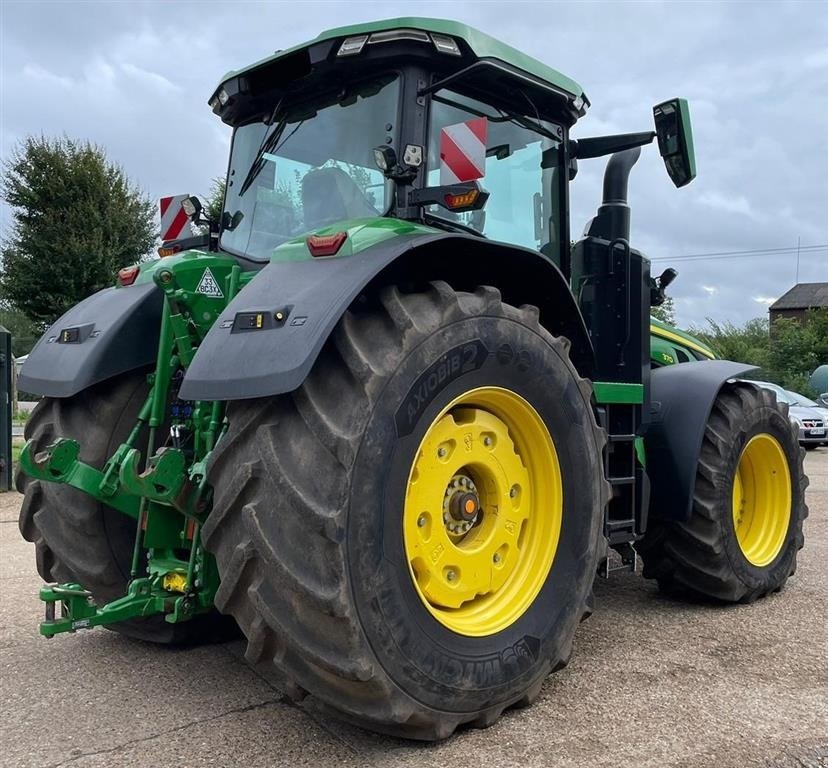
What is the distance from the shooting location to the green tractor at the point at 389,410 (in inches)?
93.6

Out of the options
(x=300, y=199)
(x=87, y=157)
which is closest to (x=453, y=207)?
(x=300, y=199)

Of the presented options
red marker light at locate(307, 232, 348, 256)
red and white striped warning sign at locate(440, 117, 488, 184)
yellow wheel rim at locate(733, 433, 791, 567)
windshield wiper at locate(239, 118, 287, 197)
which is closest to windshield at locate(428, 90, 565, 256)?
red and white striped warning sign at locate(440, 117, 488, 184)

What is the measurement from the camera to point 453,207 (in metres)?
2.96

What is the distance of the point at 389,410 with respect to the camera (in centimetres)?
244

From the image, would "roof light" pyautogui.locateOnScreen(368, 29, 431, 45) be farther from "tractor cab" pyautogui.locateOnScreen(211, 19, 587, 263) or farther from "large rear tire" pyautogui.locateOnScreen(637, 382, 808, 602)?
"large rear tire" pyautogui.locateOnScreen(637, 382, 808, 602)

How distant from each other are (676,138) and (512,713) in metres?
2.67

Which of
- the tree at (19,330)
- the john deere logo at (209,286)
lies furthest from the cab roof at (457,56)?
the tree at (19,330)

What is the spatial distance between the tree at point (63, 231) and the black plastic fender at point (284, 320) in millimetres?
17800

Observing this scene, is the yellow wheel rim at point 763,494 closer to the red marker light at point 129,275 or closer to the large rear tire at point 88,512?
the large rear tire at point 88,512

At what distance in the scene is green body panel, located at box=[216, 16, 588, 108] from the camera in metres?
3.08

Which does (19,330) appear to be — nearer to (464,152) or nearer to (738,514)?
(738,514)

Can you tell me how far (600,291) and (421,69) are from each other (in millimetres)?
1648

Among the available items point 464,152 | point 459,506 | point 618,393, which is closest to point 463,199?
point 464,152

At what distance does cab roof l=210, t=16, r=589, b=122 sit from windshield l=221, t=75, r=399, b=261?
194mm
